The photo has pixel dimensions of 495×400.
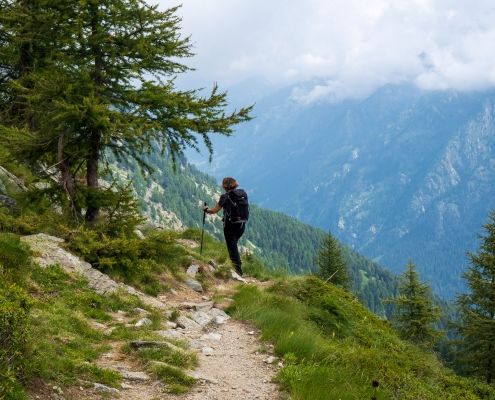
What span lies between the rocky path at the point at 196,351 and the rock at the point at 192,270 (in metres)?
1.21

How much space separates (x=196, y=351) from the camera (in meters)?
7.14

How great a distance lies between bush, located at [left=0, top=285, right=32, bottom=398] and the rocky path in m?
0.41

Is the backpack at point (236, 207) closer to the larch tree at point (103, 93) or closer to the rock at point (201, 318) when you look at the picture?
the larch tree at point (103, 93)

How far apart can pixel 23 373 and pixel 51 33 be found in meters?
11.0

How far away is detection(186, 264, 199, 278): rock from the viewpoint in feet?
43.5

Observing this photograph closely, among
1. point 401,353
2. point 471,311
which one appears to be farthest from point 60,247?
point 471,311

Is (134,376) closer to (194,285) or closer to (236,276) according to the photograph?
(194,285)

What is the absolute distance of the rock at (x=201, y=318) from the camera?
914cm

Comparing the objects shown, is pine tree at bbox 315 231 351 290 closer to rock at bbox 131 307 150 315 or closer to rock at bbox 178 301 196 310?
rock at bbox 178 301 196 310

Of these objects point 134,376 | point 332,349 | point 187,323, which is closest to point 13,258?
point 187,323

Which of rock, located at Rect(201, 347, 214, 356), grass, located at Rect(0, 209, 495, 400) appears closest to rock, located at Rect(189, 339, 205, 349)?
rock, located at Rect(201, 347, 214, 356)

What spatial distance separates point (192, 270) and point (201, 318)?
4290 mm

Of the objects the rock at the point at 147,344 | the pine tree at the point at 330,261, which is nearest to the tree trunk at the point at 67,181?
the rock at the point at 147,344

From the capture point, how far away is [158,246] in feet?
40.3
